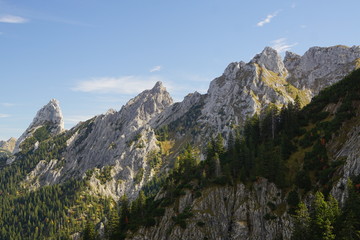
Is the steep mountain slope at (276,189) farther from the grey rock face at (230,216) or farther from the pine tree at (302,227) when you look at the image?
the pine tree at (302,227)

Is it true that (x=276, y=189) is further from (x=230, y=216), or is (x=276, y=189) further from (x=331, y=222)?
(x=331, y=222)

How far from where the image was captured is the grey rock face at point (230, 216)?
253 feet

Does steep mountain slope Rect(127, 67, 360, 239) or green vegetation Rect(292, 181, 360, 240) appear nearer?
green vegetation Rect(292, 181, 360, 240)

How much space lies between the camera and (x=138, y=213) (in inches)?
3898

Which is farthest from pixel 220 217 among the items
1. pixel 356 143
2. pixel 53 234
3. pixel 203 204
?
pixel 53 234

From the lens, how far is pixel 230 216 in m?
84.6

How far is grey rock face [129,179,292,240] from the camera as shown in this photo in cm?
7706

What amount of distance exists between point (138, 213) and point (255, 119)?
65.7m

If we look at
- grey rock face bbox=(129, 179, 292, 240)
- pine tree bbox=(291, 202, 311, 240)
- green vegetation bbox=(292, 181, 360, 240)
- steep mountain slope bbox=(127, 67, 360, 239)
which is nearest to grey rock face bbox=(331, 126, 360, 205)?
steep mountain slope bbox=(127, 67, 360, 239)

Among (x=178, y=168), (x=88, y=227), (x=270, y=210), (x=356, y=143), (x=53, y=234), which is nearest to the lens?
(x=356, y=143)

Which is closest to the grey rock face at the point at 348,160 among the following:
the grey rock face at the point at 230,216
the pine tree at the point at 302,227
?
the pine tree at the point at 302,227

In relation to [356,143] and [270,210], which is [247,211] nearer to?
[270,210]

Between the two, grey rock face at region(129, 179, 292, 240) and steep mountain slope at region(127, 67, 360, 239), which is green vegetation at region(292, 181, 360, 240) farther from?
grey rock face at region(129, 179, 292, 240)

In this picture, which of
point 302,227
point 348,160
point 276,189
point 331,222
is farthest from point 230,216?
point 348,160
